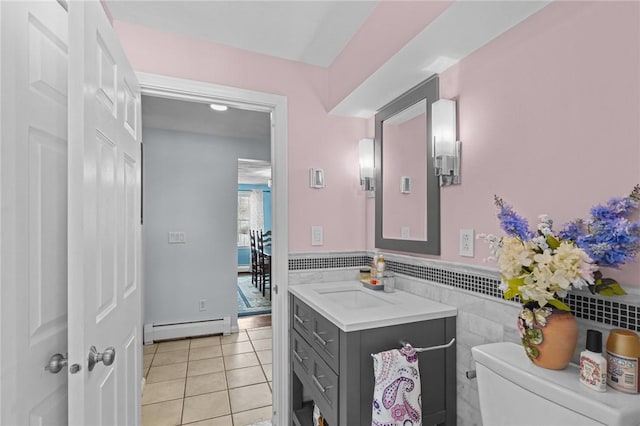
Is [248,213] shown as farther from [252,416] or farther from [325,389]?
[325,389]

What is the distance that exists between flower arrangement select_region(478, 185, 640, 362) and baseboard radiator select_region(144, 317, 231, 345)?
335 centimetres

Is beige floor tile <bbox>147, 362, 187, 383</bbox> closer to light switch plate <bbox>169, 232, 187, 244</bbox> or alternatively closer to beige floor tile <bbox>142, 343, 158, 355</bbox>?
beige floor tile <bbox>142, 343, 158, 355</bbox>

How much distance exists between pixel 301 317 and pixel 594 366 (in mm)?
1277

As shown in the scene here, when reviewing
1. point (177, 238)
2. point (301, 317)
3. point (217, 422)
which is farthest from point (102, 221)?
point (177, 238)

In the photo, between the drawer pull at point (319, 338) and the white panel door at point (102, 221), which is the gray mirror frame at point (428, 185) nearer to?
the drawer pull at point (319, 338)

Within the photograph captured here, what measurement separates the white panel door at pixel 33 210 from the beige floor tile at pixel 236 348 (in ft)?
7.73

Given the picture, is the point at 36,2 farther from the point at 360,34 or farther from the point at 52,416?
the point at 360,34

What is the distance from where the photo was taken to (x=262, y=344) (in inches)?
131

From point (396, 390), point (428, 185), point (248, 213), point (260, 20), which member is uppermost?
point (260, 20)

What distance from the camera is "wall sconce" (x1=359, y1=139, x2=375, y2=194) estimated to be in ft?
6.83

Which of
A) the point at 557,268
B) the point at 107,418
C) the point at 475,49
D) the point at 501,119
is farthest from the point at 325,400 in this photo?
the point at 475,49

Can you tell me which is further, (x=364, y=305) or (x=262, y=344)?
(x=262, y=344)

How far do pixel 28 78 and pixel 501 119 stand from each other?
1.52 m

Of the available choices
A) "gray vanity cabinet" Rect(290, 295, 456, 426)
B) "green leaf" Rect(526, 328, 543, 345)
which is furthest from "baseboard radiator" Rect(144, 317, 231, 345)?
"green leaf" Rect(526, 328, 543, 345)
